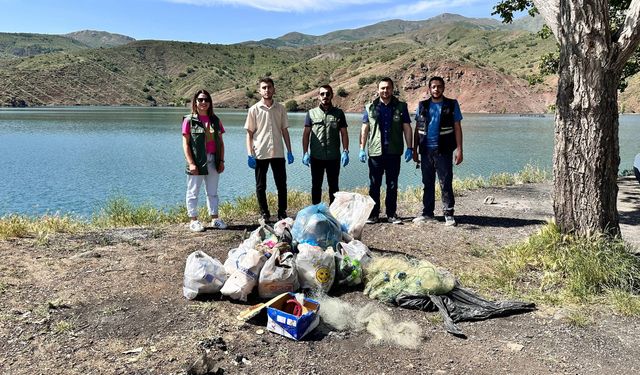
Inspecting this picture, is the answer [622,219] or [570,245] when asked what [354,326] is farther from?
[622,219]

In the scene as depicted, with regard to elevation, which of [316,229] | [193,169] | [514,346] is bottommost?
[514,346]

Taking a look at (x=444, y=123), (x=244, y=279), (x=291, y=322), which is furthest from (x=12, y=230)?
(x=444, y=123)

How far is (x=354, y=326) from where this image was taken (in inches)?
148

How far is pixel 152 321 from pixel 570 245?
414cm

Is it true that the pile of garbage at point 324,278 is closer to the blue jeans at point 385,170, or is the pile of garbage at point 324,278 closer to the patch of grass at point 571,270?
the patch of grass at point 571,270

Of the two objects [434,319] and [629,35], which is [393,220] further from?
[629,35]

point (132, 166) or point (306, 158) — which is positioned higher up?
point (306, 158)

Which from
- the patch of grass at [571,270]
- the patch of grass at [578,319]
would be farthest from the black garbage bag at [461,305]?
the patch of grass at [571,270]

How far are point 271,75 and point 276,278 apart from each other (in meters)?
91.0

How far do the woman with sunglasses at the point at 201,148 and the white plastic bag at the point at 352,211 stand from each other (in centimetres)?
167

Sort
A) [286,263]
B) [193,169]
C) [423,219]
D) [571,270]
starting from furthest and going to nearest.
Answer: [423,219]
[193,169]
[571,270]
[286,263]

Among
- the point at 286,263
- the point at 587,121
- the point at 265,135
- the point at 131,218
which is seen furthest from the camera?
the point at 131,218

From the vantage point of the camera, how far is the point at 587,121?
4852 millimetres

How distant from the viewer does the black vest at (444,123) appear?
641cm
